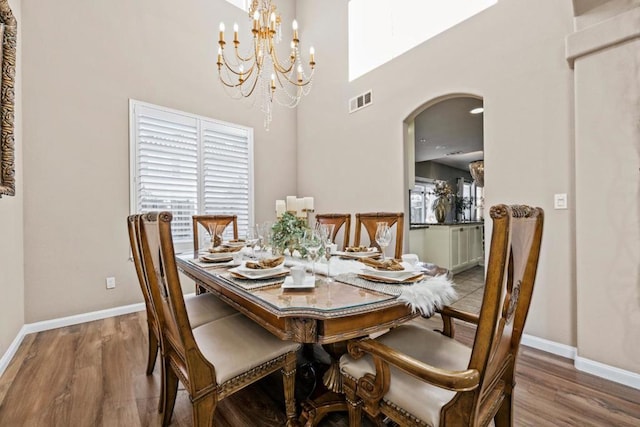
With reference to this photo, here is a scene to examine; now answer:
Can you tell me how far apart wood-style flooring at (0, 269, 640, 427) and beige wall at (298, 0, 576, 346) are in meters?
0.48

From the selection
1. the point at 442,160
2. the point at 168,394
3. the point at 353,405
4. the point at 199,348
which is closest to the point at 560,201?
the point at 353,405

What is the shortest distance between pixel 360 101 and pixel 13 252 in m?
3.78

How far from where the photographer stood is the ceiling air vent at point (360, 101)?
362cm

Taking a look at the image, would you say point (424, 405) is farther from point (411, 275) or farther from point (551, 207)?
point (551, 207)

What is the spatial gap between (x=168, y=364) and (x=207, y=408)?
1.43ft

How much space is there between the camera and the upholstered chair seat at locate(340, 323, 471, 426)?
950 millimetres

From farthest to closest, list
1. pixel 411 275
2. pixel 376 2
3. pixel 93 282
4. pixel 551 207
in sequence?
pixel 376 2, pixel 93 282, pixel 551 207, pixel 411 275

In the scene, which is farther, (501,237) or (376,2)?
(376,2)

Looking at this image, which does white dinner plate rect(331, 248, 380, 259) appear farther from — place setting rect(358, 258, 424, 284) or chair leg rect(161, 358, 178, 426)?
chair leg rect(161, 358, 178, 426)

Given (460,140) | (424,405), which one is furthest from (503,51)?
(460,140)

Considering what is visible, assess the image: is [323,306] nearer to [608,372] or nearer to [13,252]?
[608,372]

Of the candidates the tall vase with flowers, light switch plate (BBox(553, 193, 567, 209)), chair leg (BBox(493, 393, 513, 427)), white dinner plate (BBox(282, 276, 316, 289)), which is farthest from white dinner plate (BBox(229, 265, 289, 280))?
the tall vase with flowers

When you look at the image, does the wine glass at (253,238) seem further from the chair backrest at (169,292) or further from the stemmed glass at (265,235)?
the chair backrest at (169,292)

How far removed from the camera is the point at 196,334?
144 centimetres
